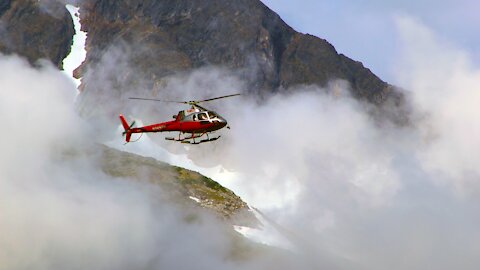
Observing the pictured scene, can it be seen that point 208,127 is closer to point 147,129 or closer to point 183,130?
point 183,130

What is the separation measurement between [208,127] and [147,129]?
45.7 feet

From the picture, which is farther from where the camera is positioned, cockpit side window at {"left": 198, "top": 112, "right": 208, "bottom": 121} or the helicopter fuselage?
cockpit side window at {"left": 198, "top": 112, "right": 208, "bottom": 121}

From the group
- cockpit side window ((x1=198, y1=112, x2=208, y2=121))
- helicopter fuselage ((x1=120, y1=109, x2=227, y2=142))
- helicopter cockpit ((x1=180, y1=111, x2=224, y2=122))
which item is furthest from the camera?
cockpit side window ((x1=198, y1=112, x2=208, y2=121))

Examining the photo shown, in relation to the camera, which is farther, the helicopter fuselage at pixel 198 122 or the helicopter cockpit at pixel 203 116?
the helicopter cockpit at pixel 203 116

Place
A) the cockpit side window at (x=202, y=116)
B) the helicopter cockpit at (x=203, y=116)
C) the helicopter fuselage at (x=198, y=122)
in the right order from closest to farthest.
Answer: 1. the helicopter fuselage at (x=198, y=122)
2. the helicopter cockpit at (x=203, y=116)
3. the cockpit side window at (x=202, y=116)

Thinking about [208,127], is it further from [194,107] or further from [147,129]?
[147,129]

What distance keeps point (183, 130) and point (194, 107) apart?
4.68 meters

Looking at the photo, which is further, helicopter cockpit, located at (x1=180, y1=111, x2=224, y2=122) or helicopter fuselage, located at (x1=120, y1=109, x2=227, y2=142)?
helicopter cockpit, located at (x1=180, y1=111, x2=224, y2=122)

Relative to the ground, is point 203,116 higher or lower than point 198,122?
higher

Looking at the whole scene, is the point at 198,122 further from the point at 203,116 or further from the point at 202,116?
the point at 203,116

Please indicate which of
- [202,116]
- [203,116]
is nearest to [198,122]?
[202,116]

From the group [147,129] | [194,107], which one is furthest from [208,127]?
[147,129]

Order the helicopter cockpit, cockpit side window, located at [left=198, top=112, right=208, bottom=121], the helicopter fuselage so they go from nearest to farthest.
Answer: the helicopter fuselage < the helicopter cockpit < cockpit side window, located at [left=198, top=112, right=208, bottom=121]

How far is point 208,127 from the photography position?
135 metres
